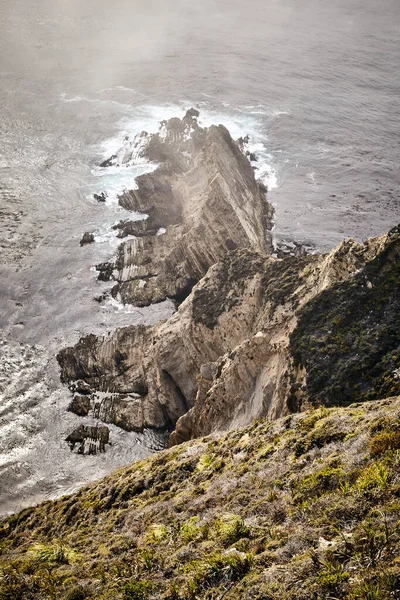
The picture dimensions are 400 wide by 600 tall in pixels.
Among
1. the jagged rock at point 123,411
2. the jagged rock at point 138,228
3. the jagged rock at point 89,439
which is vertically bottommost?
the jagged rock at point 89,439

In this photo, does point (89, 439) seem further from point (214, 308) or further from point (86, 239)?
point (86, 239)

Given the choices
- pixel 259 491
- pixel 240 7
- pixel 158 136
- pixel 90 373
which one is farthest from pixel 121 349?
pixel 240 7

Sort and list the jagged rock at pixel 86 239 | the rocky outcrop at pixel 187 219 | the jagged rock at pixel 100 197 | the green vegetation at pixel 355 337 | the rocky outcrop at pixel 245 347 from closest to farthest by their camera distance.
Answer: the green vegetation at pixel 355 337
the rocky outcrop at pixel 245 347
the rocky outcrop at pixel 187 219
the jagged rock at pixel 86 239
the jagged rock at pixel 100 197

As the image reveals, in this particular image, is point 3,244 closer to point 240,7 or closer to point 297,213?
point 297,213

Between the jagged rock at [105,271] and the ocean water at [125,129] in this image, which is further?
the jagged rock at [105,271]

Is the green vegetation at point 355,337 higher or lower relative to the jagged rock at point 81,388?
higher

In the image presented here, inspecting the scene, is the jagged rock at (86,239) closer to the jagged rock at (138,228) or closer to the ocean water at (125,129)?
the ocean water at (125,129)

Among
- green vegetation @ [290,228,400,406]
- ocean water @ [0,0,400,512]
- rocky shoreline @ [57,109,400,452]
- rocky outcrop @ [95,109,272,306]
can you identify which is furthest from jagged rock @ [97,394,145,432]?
green vegetation @ [290,228,400,406]

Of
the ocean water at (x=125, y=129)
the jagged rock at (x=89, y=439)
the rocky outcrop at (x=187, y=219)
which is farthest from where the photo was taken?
the rocky outcrop at (x=187, y=219)

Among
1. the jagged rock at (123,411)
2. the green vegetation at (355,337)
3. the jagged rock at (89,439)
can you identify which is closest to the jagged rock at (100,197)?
the jagged rock at (123,411)
